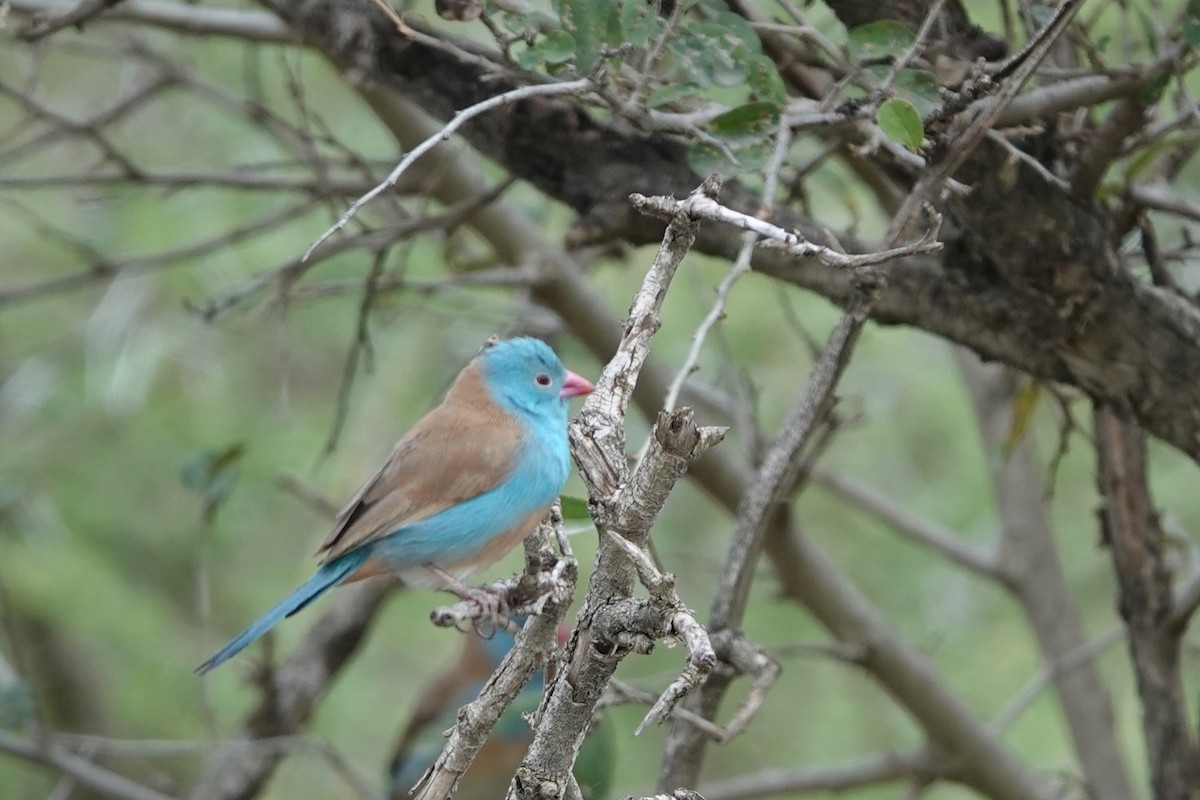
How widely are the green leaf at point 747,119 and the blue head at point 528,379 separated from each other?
2.80ft

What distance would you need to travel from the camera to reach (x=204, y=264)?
5312 mm

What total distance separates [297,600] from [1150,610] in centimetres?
164

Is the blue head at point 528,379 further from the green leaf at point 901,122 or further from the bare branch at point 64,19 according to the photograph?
the green leaf at point 901,122

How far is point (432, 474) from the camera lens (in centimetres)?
274

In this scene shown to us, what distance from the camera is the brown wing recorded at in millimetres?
2678

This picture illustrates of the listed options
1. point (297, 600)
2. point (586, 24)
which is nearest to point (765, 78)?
point (586, 24)

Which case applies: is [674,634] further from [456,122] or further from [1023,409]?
[1023,409]

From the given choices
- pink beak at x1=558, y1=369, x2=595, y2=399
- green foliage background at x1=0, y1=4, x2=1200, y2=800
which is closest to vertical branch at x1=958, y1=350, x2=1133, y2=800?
green foliage background at x1=0, y1=4, x2=1200, y2=800

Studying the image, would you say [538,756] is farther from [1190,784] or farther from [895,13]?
[1190,784]

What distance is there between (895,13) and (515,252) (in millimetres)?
1301

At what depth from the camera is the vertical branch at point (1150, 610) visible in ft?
9.41

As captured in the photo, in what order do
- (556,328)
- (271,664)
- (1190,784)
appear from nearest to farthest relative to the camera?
(1190,784)
(271,664)
(556,328)

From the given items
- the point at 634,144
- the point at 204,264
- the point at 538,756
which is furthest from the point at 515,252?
the point at 204,264

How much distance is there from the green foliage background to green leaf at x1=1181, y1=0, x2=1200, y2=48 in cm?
255
